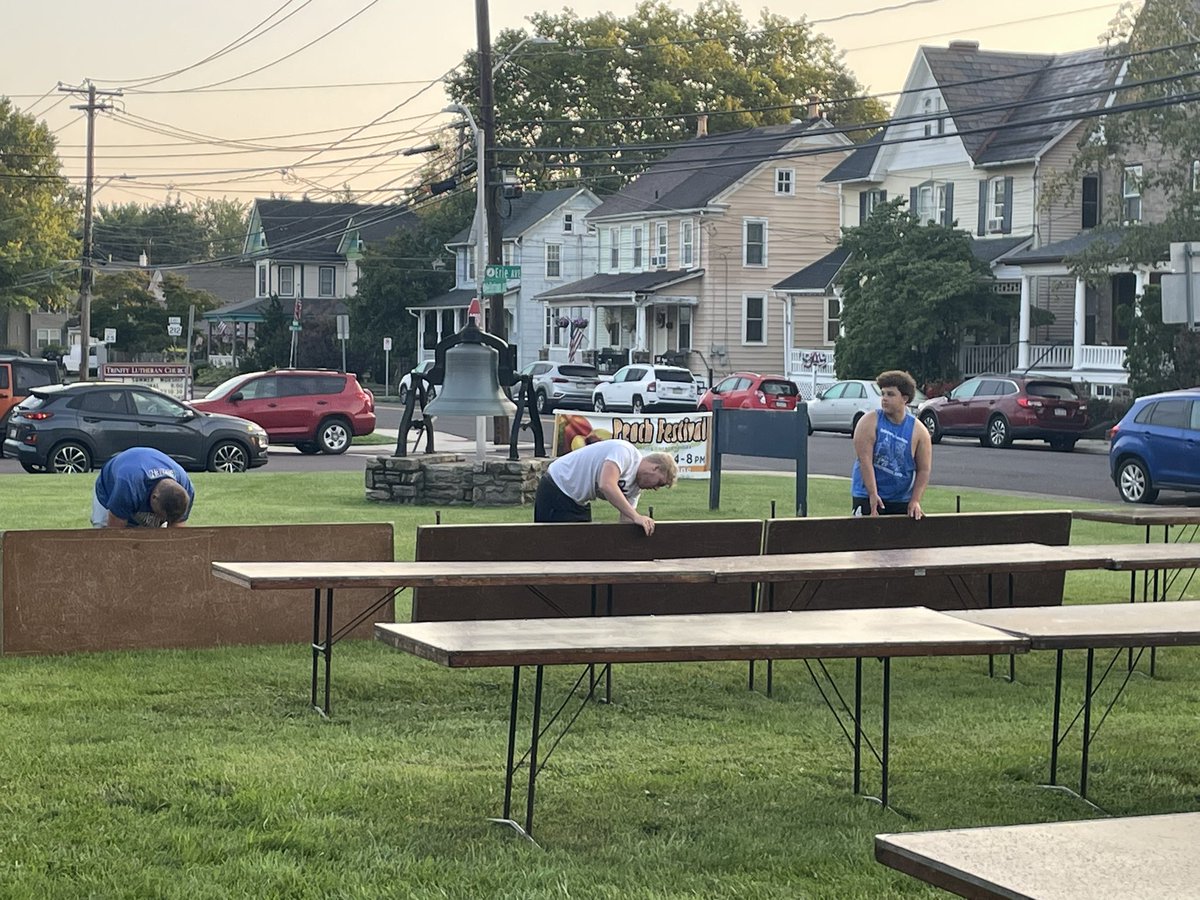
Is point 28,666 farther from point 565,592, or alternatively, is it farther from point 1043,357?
point 1043,357

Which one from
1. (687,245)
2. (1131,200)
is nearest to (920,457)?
(1131,200)

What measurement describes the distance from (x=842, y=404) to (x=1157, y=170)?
863 cm

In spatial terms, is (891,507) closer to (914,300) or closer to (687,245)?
(914,300)

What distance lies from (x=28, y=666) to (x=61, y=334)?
325 feet

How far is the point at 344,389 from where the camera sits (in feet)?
106

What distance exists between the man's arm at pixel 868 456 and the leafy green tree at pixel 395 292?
207 feet

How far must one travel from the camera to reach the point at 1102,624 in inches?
276

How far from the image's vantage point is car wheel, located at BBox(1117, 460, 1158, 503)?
22.6 meters

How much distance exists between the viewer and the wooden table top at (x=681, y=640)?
604 cm

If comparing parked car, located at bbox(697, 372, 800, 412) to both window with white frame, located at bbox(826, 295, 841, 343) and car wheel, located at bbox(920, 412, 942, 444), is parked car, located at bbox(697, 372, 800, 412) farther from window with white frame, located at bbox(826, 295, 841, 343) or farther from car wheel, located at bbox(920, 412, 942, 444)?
window with white frame, located at bbox(826, 295, 841, 343)

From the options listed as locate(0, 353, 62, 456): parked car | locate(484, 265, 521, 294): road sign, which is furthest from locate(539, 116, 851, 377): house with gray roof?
locate(0, 353, 62, 456): parked car

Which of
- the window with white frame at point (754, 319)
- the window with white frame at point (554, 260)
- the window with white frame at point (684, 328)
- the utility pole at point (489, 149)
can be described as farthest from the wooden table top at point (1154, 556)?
the window with white frame at point (554, 260)

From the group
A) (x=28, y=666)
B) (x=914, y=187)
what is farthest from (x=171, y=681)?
(x=914, y=187)

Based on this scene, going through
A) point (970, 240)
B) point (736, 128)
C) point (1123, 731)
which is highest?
point (736, 128)
